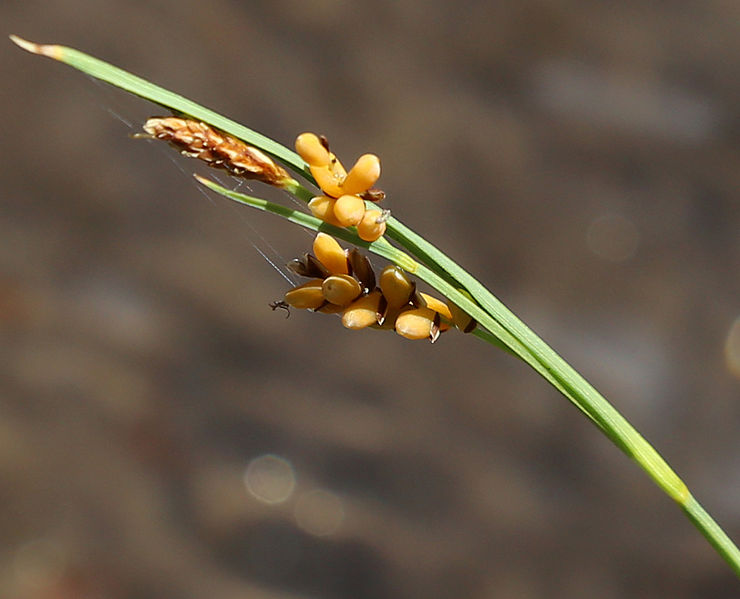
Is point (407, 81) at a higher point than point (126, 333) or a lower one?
higher

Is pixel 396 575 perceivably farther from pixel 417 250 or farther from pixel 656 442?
pixel 417 250

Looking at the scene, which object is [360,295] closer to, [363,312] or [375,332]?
[363,312]

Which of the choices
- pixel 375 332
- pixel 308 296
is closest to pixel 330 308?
pixel 308 296

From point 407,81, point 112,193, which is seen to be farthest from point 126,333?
point 407,81

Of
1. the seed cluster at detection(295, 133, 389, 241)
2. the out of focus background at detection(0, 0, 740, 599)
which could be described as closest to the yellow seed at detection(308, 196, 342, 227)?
the seed cluster at detection(295, 133, 389, 241)

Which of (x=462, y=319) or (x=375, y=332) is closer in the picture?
(x=462, y=319)

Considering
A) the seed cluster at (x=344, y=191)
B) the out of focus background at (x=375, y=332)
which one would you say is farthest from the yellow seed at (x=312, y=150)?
the out of focus background at (x=375, y=332)
